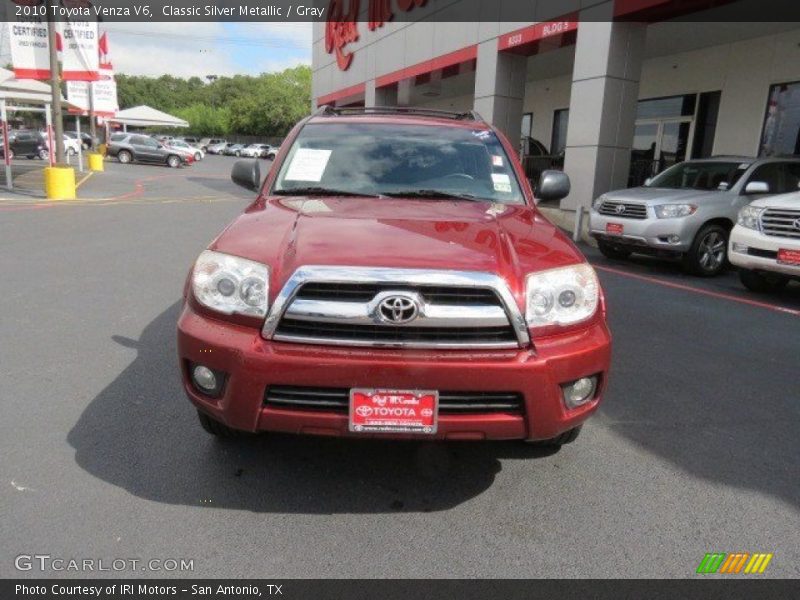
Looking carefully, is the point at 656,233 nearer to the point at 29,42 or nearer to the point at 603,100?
the point at 603,100

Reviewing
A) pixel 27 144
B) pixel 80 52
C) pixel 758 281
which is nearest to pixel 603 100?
pixel 758 281

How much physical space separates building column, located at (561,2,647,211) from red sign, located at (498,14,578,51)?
45cm

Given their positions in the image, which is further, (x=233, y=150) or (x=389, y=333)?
(x=233, y=150)

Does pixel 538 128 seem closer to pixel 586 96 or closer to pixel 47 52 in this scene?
pixel 586 96

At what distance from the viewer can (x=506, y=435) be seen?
2.47 metres

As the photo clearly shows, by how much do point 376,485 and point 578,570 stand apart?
95cm

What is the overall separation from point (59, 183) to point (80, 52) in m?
4.69

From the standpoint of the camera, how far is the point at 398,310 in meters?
2.37

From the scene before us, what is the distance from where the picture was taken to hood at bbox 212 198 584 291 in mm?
2479

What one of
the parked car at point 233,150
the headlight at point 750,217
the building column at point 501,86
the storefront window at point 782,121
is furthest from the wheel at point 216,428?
the parked car at point 233,150

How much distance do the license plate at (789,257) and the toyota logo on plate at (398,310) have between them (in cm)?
602

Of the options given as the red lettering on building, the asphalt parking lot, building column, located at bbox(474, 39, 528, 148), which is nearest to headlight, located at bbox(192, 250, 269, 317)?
the asphalt parking lot

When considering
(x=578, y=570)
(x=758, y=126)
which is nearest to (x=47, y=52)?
(x=758, y=126)

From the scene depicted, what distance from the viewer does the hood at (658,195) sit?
28.6 feet
